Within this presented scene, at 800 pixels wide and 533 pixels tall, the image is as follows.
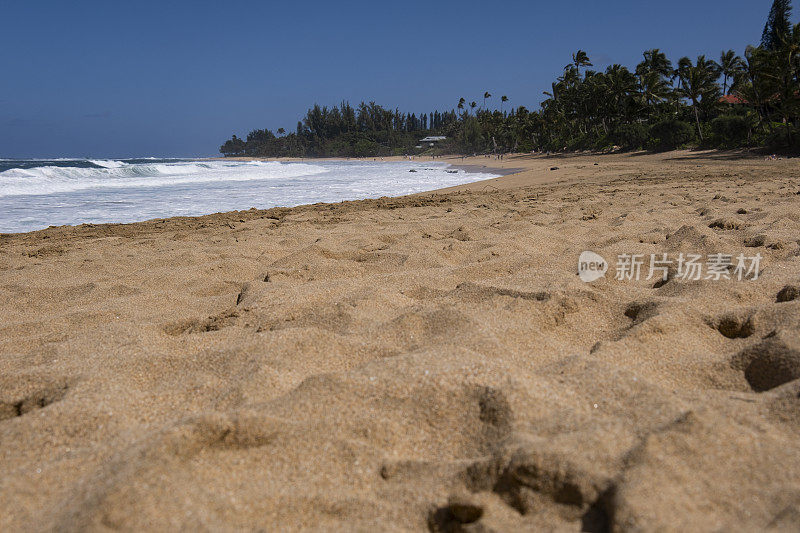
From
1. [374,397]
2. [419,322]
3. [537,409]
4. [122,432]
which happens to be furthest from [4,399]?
[537,409]

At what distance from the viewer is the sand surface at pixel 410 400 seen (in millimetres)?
904

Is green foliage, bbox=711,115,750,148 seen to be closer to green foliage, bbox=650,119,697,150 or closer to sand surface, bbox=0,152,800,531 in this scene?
green foliage, bbox=650,119,697,150

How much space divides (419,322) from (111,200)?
10.9m

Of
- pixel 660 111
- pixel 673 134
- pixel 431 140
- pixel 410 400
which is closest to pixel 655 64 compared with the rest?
pixel 660 111

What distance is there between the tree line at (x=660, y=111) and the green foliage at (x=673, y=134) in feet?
0.15

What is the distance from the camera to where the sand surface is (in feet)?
A: 2.97

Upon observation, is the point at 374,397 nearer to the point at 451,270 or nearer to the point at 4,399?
the point at 4,399

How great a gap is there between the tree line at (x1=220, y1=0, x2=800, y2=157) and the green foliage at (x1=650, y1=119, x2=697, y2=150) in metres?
0.05

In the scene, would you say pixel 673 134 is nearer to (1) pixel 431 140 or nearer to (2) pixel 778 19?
(2) pixel 778 19

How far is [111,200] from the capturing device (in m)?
10.4

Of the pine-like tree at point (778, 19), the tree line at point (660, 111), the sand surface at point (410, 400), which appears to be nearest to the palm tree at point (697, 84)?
the tree line at point (660, 111)

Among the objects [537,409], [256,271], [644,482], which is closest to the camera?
[644,482]

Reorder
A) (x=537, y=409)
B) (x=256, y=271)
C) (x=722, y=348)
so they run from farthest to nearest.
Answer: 1. (x=256, y=271)
2. (x=722, y=348)
3. (x=537, y=409)

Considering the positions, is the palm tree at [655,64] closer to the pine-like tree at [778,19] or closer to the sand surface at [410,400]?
the pine-like tree at [778,19]
